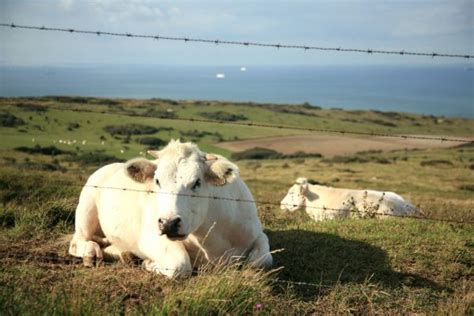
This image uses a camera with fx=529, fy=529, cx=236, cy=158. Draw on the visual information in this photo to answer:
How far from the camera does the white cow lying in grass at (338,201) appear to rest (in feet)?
45.1

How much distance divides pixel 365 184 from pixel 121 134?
35333mm

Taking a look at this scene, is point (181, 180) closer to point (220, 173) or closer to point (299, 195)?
point (220, 173)

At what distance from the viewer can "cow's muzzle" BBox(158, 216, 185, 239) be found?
553 centimetres

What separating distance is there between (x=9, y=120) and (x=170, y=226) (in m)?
30.2

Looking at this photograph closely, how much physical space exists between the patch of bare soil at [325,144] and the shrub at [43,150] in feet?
68.6

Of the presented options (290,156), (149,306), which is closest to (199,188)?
(149,306)

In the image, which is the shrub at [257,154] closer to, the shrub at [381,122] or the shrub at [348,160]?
the shrub at [348,160]

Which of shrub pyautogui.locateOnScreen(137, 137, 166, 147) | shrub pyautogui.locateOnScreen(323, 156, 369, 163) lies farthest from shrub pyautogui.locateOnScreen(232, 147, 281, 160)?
shrub pyautogui.locateOnScreen(323, 156, 369, 163)

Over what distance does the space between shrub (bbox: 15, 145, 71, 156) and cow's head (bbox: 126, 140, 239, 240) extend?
31114 millimetres

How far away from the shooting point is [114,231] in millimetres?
7715

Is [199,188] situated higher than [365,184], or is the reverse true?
[199,188]

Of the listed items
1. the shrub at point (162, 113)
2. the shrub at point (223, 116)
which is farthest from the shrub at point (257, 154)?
the shrub at point (223, 116)

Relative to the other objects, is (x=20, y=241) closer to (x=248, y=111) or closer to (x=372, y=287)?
(x=372, y=287)

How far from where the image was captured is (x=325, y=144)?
65.8 metres
